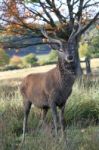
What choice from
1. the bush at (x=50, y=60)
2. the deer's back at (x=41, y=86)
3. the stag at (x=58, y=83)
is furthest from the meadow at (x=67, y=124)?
the bush at (x=50, y=60)

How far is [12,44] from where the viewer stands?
23.9 metres

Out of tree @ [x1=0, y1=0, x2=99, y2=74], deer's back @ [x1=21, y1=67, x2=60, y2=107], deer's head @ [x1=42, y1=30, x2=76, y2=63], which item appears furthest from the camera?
tree @ [x1=0, y1=0, x2=99, y2=74]

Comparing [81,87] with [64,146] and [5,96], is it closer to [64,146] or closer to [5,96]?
[5,96]

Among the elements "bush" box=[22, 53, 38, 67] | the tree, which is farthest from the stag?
"bush" box=[22, 53, 38, 67]

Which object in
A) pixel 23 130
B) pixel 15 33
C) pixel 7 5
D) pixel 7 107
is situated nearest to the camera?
pixel 23 130

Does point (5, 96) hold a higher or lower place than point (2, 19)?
lower

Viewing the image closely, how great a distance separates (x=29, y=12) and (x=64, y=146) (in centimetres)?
1633

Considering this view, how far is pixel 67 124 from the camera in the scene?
10883 millimetres

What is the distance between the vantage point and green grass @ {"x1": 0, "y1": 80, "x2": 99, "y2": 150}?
7.20 m

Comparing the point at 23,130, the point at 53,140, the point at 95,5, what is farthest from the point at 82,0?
the point at 53,140

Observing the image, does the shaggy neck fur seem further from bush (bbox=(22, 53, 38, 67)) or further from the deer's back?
bush (bbox=(22, 53, 38, 67))

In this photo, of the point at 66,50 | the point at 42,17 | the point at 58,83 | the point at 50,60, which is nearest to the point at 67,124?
the point at 58,83

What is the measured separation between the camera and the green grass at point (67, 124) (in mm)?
7195

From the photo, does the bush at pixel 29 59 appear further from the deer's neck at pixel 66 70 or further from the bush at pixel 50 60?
the deer's neck at pixel 66 70
